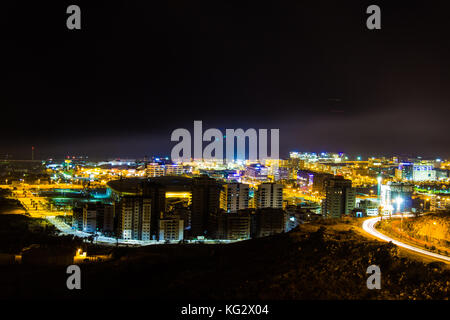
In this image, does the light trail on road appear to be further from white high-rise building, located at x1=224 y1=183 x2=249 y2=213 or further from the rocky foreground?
white high-rise building, located at x1=224 y1=183 x2=249 y2=213

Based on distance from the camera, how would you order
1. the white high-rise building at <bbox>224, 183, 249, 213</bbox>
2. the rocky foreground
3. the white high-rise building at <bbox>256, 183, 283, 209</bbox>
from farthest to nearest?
the white high-rise building at <bbox>256, 183, 283, 209</bbox>, the white high-rise building at <bbox>224, 183, 249, 213</bbox>, the rocky foreground

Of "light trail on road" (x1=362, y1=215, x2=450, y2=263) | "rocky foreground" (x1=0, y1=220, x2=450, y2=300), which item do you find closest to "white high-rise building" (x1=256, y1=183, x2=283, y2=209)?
"light trail on road" (x1=362, y1=215, x2=450, y2=263)

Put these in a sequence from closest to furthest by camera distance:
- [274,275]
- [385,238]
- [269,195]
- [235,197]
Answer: [274,275] < [385,238] < [235,197] < [269,195]

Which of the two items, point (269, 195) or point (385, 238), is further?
point (269, 195)

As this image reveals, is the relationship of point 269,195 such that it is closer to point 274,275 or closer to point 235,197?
point 235,197

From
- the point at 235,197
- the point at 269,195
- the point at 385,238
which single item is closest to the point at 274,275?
the point at 385,238

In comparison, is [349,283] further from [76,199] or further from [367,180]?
[367,180]
